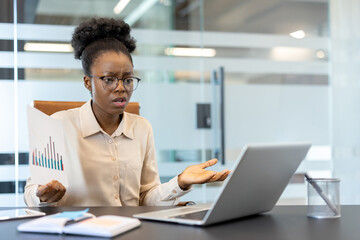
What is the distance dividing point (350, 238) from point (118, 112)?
37.8 inches

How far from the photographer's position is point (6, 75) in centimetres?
295

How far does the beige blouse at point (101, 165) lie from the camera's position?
5.46 feet

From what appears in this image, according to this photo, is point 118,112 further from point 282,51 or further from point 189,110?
point 282,51

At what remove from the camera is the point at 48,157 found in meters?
1.31

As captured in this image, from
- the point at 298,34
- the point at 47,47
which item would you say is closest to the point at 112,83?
the point at 47,47

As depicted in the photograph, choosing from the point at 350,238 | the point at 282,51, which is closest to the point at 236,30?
the point at 282,51

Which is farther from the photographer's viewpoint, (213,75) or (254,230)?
(213,75)

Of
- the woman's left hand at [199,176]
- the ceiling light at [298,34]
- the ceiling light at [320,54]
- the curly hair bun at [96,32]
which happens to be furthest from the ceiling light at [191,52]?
the woman's left hand at [199,176]

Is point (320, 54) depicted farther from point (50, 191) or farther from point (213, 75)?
point (50, 191)

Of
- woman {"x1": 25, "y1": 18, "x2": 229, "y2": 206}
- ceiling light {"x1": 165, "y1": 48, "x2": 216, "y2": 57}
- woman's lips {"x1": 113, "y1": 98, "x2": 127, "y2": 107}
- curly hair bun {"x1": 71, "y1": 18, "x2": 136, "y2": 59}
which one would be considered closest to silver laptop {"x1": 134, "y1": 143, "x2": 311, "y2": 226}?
woman {"x1": 25, "y1": 18, "x2": 229, "y2": 206}

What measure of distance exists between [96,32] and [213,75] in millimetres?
1666

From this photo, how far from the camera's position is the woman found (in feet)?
5.47

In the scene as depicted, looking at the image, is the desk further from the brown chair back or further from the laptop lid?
the brown chair back

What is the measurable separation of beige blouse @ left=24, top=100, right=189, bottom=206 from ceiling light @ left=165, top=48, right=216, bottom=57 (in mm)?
1592
